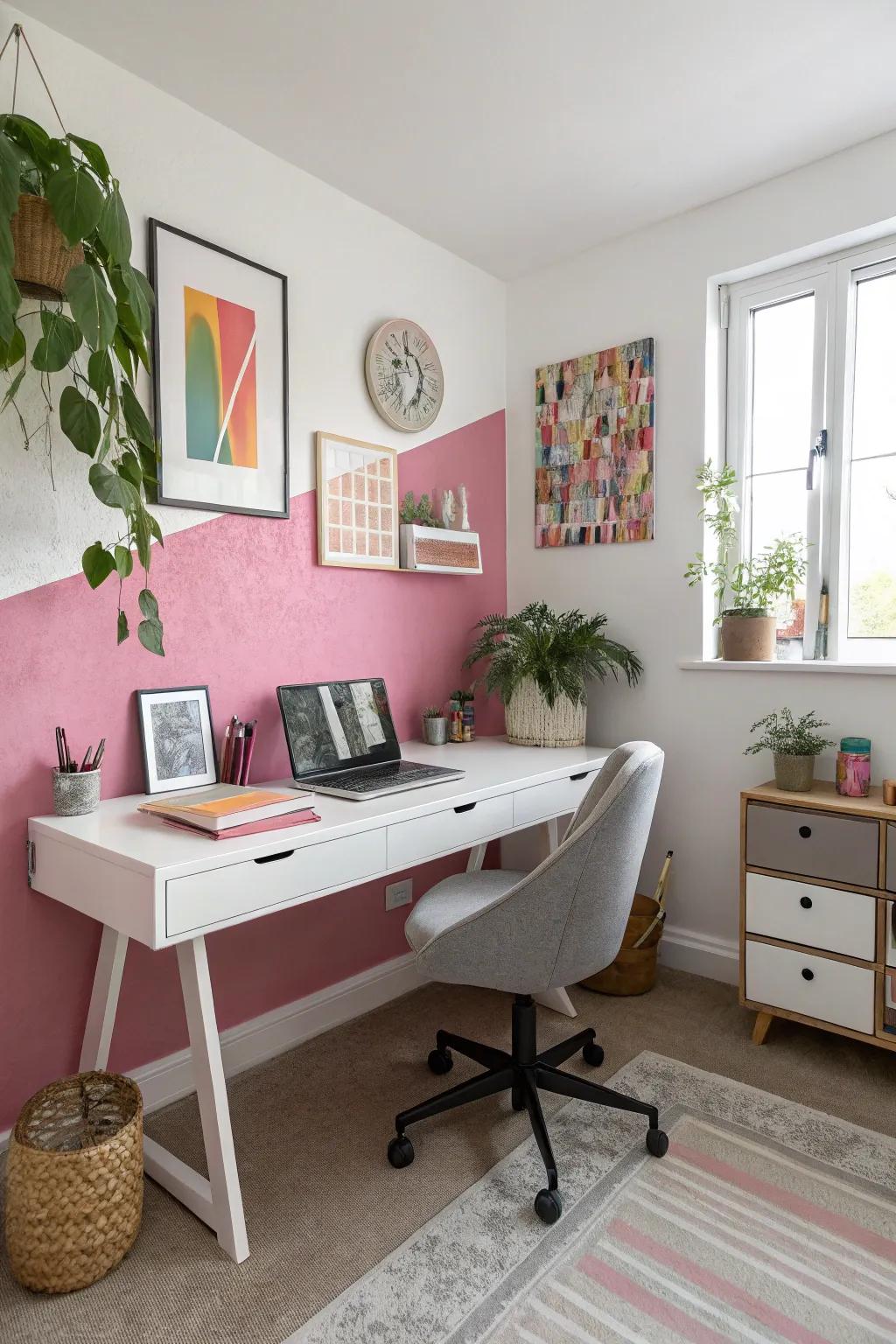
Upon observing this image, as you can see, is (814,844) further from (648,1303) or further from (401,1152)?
(401,1152)

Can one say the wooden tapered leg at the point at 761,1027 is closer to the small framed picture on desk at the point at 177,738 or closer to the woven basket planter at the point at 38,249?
the small framed picture on desk at the point at 177,738

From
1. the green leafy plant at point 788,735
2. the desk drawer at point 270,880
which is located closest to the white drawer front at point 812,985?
the green leafy plant at point 788,735

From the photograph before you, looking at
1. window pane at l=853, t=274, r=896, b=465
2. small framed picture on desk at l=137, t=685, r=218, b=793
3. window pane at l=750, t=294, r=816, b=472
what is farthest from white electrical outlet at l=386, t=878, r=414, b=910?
window pane at l=853, t=274, r=896, b=465

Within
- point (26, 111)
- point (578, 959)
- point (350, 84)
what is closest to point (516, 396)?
point (350, 84)

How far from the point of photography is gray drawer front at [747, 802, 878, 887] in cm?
208

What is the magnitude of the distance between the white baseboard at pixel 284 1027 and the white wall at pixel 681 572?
1.01 meters

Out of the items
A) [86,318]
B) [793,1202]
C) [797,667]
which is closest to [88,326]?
[86,318]

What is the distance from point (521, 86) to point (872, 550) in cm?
163

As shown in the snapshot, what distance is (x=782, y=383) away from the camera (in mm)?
2600

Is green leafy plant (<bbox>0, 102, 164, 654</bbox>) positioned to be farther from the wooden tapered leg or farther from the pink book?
the wooden tapered leg

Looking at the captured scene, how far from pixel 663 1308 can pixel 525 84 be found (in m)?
2.65

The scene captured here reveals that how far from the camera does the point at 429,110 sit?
81.2 inches

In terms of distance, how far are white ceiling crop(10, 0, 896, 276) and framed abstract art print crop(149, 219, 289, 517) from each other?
39 centimetres

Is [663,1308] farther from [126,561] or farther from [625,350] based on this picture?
[625,350]
